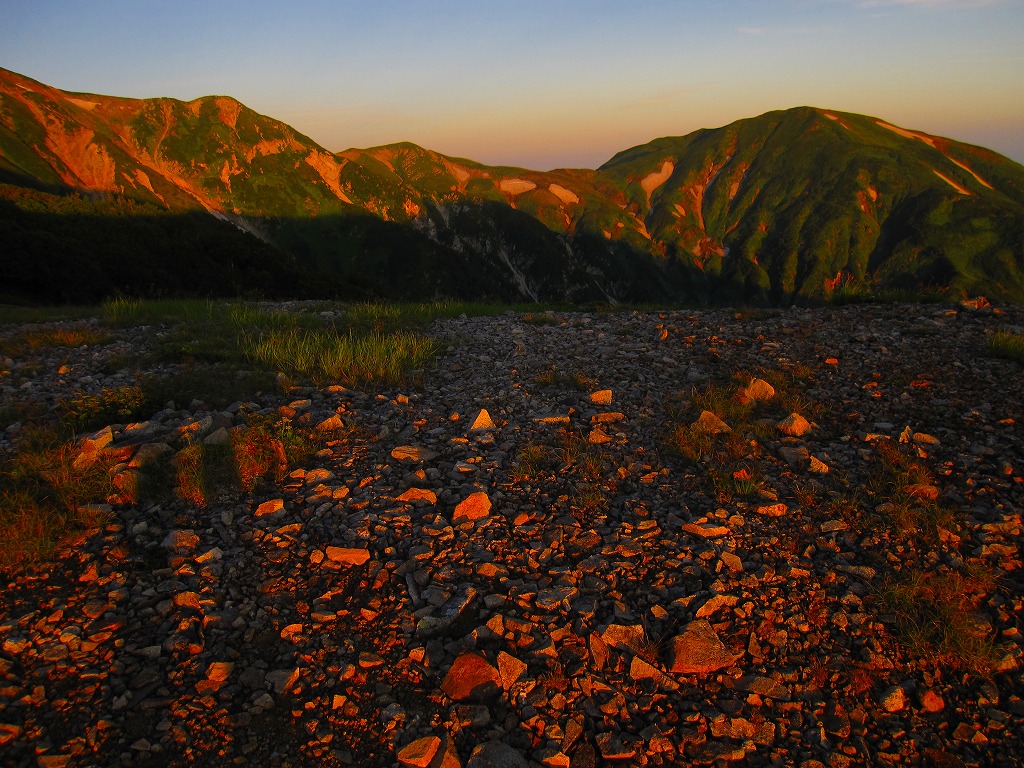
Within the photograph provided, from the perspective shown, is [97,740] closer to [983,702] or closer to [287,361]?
[983,702]

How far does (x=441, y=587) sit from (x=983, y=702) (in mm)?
3947

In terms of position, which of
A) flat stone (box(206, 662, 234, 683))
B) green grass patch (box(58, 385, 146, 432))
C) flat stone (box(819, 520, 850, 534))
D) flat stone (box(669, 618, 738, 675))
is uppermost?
green grass patch (box(58, 385, 146, 432))

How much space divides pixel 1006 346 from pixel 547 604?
33.3ft

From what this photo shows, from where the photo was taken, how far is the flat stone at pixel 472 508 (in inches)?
222

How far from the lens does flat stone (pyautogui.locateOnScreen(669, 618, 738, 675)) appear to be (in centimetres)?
401

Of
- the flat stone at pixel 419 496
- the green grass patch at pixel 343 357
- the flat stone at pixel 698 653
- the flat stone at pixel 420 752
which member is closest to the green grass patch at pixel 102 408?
the green grass patch at pixel 343 357

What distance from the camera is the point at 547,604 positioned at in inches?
178

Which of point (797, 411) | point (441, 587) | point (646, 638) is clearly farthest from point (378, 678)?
point (797, 411)

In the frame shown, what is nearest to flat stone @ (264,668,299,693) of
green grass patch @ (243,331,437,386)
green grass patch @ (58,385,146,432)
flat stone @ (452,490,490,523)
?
flat stone @ (452,490,490,523)

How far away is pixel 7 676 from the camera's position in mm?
3746

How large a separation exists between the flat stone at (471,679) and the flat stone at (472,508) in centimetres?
→ 175

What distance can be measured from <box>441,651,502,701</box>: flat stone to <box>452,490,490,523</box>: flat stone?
1746mm

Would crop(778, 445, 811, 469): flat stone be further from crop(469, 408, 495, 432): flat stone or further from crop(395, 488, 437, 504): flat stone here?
crop(395, 488, 437, 504): flat stone

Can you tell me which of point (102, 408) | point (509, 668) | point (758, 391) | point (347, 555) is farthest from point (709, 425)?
point (102, 408)
